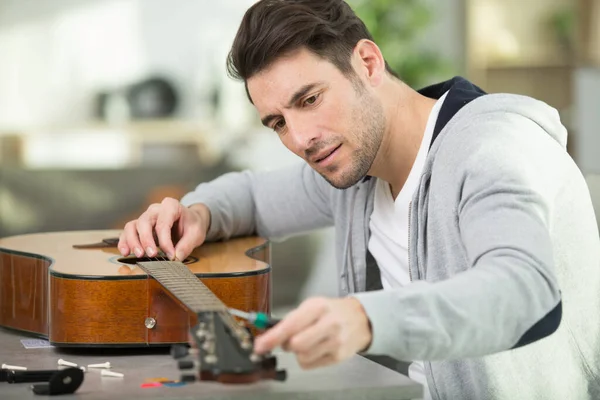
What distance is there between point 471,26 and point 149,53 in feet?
7.15

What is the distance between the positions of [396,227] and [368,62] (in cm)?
31

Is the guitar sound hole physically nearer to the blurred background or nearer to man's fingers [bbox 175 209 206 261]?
man's fingers [bbox 175 209 206 261]

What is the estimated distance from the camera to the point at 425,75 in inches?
230

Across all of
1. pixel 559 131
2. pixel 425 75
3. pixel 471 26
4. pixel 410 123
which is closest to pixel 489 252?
pixel 559 131

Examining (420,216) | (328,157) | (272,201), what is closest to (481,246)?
(420,216)

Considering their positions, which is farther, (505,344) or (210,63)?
(210,63)

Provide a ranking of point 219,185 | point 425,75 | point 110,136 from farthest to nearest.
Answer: point 110,136 → point 425,75 → point 219,185

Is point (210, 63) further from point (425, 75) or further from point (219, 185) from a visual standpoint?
point (219, 185)

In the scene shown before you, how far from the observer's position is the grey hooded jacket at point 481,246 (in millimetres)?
949

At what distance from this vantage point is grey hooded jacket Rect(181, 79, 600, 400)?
95cm

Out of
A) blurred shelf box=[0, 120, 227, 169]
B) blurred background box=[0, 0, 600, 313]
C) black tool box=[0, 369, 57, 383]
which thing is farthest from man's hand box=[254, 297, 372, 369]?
blurred shelf box=[0, 120, 227, 169]

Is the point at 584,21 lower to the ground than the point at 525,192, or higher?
higher

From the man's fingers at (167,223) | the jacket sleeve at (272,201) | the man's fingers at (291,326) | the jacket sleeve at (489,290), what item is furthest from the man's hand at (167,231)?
the man's fingers at (291,326)

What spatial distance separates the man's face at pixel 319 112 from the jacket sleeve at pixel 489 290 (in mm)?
344
